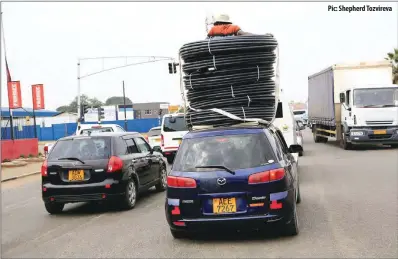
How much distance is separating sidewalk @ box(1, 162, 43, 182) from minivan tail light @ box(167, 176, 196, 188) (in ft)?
42.6

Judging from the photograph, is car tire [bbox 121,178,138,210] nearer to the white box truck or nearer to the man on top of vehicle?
A: the man on top of vehicle

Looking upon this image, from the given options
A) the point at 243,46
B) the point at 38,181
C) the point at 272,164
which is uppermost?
the point at 243,46

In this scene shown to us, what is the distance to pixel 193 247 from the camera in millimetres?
6477

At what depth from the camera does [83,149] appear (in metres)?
9.63

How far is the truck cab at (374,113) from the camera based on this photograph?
21.0 meters

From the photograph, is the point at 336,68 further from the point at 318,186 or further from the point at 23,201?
the point at 23,201

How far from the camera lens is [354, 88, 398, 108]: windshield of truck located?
68.8 feet

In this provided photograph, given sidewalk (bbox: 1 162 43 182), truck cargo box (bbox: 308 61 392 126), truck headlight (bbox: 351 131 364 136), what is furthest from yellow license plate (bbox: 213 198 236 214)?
truck cargo box (bbox: 308 61 392 126)

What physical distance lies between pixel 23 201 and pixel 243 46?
7.01m

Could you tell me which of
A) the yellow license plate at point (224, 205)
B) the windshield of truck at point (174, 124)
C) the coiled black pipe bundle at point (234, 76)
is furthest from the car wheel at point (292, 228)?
the windshield of truck at point (174, 124)

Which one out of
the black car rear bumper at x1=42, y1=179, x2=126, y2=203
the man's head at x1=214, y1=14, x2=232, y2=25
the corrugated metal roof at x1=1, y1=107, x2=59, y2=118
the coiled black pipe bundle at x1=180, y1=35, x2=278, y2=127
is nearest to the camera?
the coiled black pipe bundle at x1=180, y1=35, x2=278, y2=127

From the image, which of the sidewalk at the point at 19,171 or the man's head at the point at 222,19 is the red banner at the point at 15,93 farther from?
the man's head at the point at 222,19

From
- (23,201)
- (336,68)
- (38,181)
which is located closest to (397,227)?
(23,201)

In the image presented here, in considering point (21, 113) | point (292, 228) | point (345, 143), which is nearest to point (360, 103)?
point (345, 143)
